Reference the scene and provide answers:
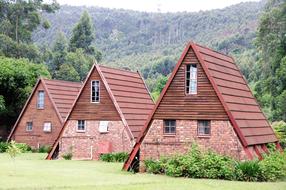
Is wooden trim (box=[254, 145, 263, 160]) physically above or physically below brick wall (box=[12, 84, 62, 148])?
Answer: below

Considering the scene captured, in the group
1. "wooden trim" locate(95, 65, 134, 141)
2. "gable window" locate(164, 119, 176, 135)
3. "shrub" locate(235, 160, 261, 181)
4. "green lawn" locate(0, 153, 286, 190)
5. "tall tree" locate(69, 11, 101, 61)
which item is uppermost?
"tall tree" locate(69, 11, 101, 61)

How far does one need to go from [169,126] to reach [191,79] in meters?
2.69

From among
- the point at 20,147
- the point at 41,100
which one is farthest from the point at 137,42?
the point at 20,147

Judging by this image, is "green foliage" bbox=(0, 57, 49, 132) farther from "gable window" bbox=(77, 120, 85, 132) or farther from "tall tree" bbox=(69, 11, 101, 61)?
"tall tree" bbox=(69, 11, 101, 61)

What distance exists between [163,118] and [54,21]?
14365 cm

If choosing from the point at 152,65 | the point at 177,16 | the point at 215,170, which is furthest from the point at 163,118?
the point at 177,16

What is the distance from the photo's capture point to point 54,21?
6560 inches

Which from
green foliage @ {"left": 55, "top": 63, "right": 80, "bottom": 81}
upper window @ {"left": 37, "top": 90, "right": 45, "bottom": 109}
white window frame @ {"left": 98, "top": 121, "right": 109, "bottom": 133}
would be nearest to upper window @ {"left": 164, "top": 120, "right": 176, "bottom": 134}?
white window frame @ {"left": 98, "top": 121, "right": 109, "bottom": 133}

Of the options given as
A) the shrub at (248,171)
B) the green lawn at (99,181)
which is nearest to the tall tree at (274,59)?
the shrub at (248,171)

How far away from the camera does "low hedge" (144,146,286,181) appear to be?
23.8 meters

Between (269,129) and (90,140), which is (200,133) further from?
(90,140)

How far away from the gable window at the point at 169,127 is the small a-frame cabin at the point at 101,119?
7468 mm

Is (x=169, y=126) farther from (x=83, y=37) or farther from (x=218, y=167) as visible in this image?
(x=83, y=37)

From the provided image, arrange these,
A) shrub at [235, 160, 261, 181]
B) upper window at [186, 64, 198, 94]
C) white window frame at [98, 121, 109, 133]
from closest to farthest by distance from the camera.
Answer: shrub at [235, 160, 261, 181] < upper window at [186, 64, 198, 94] < white window frame at [98, 121, 109, 133]
